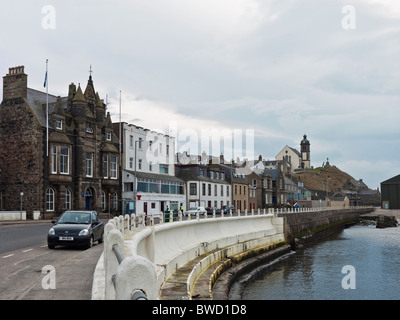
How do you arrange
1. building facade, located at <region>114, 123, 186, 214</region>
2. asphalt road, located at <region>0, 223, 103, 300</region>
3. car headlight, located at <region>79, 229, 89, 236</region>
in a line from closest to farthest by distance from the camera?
1. asphalt road, located at <region>0, 223, 103, 300</region>
2. car headlight, located at <region>79, 229, 89, 236</region>
3. building facade, located at <region>114, 123, 186, 214</region>

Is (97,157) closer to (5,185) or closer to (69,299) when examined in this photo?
(5,185)

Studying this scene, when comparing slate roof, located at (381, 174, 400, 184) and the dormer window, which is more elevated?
the dormer window

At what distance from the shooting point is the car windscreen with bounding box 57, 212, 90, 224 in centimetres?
1905

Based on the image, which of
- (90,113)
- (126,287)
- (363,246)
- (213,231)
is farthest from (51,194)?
(126,287)

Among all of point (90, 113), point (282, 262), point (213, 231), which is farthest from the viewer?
point (90, 113)

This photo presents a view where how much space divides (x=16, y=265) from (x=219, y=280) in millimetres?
10137

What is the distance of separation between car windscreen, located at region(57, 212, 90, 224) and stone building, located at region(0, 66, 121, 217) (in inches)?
1012

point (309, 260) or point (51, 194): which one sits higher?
Result: point (51, 194)

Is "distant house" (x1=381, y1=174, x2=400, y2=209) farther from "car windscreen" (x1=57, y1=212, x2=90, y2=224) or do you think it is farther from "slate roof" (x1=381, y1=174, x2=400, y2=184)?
"car windscreen" (x1=57, y1=212, x2=90, y2=224)

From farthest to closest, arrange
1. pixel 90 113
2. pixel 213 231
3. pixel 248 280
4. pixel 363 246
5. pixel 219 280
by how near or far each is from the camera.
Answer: pixel 90 113
pixel 363 246
pixel 213 231
pixel 248 280
pixel 219 280

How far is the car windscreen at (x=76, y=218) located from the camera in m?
19.0

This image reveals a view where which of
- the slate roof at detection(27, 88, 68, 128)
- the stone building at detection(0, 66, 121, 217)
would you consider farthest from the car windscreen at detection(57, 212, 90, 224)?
the slate roof at detection(27, 88, 68, 128)

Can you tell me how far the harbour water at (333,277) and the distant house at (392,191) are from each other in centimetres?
7438
